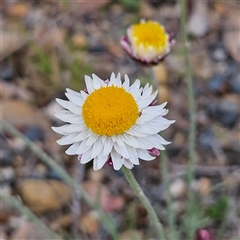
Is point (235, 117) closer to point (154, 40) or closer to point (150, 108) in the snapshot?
point (154, 40)

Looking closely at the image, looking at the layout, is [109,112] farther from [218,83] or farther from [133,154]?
[218,83]

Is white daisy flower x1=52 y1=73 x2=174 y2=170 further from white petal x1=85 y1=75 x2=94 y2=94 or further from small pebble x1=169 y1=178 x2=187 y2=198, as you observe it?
small pebble x1=169 y1=178 x2=187 y2=198

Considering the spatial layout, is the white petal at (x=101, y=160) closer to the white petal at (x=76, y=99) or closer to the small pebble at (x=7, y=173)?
the white petal at (x=76, y=99)

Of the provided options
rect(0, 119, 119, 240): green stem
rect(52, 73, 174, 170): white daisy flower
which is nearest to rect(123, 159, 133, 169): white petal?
rect(52, 73, 174, 170): white daisy flower

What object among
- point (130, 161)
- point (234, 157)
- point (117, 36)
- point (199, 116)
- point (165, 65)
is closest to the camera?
point (130, 161)

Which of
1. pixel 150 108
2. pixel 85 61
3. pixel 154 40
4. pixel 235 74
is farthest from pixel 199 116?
pixel 150 108

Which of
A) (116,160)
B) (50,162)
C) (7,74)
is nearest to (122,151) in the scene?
(116,160)
